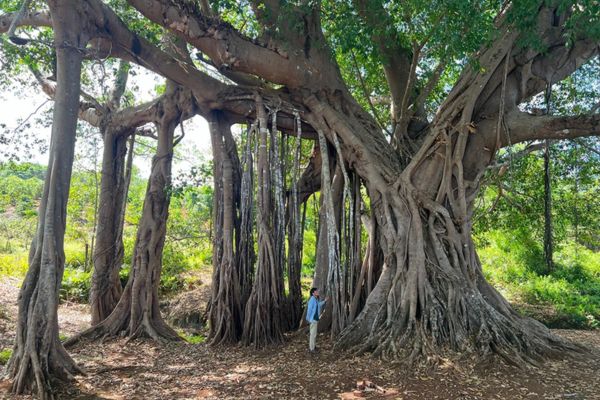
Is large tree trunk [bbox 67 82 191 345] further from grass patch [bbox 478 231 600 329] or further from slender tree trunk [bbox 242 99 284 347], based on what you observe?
grass patch [bbox 478 231 600 329]

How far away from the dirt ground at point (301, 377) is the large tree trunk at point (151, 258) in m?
0.86

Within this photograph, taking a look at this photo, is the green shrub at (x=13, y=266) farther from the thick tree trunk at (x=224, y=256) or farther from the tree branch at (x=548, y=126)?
the tree branch at (x=548, y=126)

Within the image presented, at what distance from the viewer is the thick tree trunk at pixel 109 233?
8180 mm

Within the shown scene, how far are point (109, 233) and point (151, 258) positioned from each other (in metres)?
1.27

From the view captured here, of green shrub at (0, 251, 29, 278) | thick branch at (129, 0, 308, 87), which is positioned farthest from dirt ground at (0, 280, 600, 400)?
green shrub at (0, 251, 29, 278)

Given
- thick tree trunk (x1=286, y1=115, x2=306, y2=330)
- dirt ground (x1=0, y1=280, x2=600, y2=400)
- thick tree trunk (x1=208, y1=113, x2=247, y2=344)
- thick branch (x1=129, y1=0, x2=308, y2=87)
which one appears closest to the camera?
dirt ground (x1=0, y1=280, x2=600, y2=400)

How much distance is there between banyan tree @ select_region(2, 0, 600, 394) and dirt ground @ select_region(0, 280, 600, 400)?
1.00 feet

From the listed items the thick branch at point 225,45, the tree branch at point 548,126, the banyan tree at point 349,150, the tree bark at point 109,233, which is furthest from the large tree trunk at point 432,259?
the tree bark at point 109,233

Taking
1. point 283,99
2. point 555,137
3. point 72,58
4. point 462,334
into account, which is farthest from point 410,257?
point 72,58

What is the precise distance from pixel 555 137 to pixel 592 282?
6910mm

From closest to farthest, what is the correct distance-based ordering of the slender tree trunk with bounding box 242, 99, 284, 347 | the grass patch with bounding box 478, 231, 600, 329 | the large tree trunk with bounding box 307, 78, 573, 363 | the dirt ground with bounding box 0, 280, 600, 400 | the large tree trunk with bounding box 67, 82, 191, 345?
1. the dirt ground with bounding box 0, 280, 600, 400
2. the large tree trunk with bounding box 307, 78, 573, 363
3. the slender tree trunk with bounding box 242, 99, 284, 347
4. the large tree trunk with bounding box 67, 82, 191, 345
5. the grass patch with bounding box 478, 231, 600, 329

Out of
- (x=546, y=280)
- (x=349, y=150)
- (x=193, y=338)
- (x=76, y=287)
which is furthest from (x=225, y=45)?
(x=546, y=280)

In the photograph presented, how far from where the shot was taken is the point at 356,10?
6.73m

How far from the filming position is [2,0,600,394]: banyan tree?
5.34 meters
